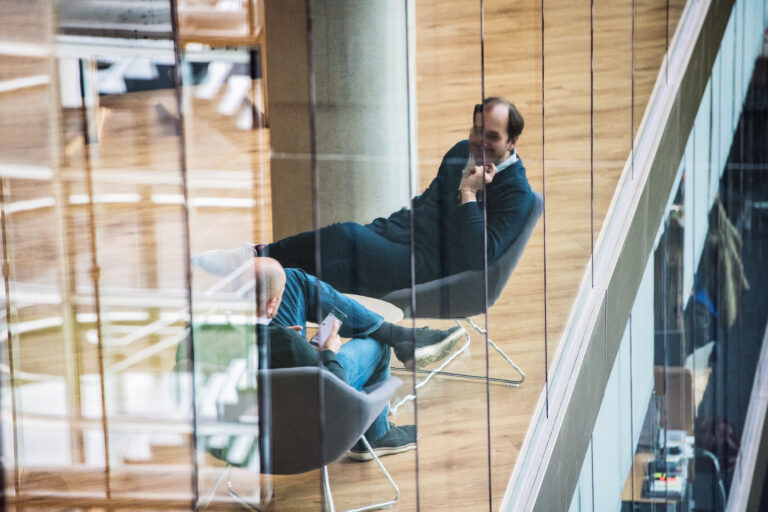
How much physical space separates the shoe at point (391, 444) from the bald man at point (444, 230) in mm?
343

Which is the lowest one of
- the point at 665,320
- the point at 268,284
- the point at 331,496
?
the point at 665,320

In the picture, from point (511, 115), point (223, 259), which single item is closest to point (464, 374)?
point (511, 115)

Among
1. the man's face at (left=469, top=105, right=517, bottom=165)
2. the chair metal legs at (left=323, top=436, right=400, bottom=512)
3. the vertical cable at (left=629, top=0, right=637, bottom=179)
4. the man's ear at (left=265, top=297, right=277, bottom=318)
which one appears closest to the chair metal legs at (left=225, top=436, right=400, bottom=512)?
the chair metal legs at (left=323, top=436, right=400, bottom=512)

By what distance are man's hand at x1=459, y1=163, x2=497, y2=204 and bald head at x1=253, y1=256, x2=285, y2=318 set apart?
2.08 ft

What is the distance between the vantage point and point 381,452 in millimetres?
1943

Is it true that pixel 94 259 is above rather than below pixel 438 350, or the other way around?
above

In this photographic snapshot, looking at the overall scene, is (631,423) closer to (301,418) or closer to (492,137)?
(492,137)

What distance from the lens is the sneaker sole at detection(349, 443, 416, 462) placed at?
1.84 meters

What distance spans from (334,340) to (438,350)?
18.7 inches

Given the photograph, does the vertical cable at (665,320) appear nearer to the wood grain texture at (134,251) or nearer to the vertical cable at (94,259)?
the wood grain texture at (134,251)

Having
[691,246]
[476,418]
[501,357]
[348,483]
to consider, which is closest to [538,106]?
[501,357]

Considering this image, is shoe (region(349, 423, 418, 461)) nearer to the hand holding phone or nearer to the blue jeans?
the blue jeans

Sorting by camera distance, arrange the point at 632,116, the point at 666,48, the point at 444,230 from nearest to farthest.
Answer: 1. the point at 444,230
2. the point at 632,116
3. the point at 666,48

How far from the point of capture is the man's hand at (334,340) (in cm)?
171
